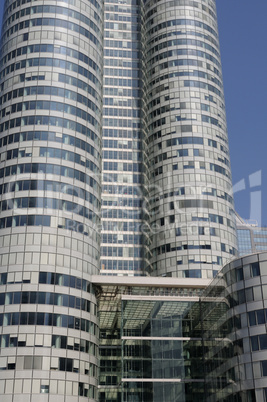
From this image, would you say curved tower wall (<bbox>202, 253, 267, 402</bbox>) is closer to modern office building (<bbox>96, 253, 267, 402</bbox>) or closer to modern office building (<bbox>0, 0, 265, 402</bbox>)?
modern office building (<bbox>96, 253, 267, 402</bbox>)

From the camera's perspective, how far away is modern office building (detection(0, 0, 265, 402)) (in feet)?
277

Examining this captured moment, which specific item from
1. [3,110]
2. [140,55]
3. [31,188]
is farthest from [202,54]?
[31,188]

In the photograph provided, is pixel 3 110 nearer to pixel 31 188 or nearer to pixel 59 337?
pixel 31 188

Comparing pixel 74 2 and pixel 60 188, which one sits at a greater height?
pixel 74 2

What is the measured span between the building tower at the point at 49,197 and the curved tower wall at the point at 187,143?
21.4 m

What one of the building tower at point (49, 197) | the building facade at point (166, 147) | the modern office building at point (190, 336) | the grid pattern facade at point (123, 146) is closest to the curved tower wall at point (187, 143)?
the building facade at point (166, 147)

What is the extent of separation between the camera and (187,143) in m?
122

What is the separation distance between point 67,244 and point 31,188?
11.8 meters

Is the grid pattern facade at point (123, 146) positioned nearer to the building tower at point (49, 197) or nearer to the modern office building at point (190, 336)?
the modern office building at point (190, 336)

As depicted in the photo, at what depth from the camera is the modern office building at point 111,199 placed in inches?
3329

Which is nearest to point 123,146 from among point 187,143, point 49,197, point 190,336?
point 187,143

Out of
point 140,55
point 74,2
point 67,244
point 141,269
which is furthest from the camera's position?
point 140,55

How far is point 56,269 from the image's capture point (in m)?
87.2

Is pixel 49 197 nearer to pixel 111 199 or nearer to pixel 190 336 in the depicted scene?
pixel 190 336
